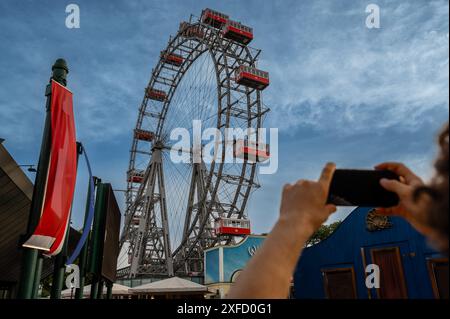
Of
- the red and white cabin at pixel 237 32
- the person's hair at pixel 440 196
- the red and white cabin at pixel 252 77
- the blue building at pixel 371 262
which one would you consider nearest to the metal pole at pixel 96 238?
the blue building at pixel 371 262

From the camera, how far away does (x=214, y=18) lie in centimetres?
3134

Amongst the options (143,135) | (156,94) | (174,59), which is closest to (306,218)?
(174,59)

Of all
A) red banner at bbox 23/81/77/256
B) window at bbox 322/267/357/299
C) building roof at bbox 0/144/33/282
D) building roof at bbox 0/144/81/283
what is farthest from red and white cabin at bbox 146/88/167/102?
red banner at bbox 23/81/77/256

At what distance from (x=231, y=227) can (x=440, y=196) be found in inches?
1156

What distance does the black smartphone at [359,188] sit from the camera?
42.6 inches

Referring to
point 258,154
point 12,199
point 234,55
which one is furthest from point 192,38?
point 12,199

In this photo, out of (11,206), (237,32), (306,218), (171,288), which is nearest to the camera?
(306,218)

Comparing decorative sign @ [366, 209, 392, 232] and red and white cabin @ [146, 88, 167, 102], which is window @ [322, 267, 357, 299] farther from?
red and white cabin @ [146, 88, 167, 102]

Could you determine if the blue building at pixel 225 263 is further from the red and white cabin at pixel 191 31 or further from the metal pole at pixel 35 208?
the metal pole at pixel 35 208

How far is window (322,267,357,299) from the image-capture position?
447 inches

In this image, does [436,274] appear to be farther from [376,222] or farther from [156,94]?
[156,94]

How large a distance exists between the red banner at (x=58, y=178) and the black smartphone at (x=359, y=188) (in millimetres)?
5008

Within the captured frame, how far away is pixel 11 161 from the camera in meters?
7.02

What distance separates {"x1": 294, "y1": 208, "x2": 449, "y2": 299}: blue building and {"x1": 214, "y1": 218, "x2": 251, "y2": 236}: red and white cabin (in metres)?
16.6
